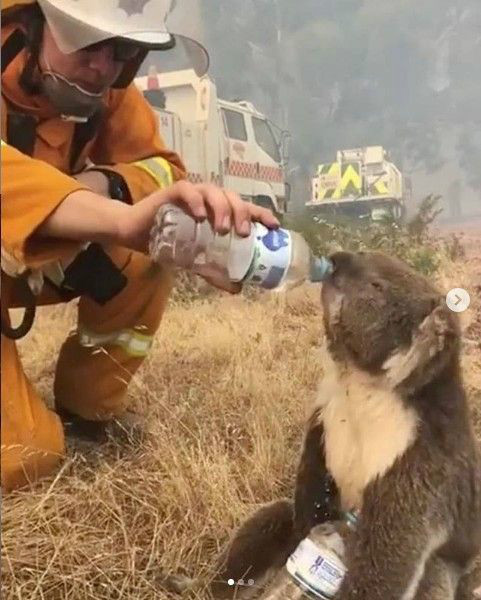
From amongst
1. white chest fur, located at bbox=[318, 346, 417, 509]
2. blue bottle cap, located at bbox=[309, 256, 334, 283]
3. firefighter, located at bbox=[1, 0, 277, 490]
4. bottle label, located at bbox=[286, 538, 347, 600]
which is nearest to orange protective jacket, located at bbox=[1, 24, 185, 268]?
firefighter, located at bbox=[1, 0, 277, 490]

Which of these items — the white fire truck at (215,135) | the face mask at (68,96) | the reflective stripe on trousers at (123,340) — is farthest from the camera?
the reflective stripe on trousers at (123,340)

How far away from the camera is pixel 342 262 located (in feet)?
4.14

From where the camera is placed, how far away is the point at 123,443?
4.79ft

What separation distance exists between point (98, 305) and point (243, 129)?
0.33 meters

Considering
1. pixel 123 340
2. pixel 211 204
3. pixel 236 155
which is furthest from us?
pixel 123 340

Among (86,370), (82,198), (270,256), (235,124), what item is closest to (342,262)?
(270,256)

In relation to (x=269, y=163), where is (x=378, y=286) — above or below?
below

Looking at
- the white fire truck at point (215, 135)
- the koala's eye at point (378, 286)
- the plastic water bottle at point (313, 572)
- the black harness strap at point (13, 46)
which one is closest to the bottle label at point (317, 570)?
the plastic water bottle at point (313, 572)

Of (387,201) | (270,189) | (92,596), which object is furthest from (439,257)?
(92,596)

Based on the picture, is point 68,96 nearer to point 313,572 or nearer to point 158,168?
point 158,168

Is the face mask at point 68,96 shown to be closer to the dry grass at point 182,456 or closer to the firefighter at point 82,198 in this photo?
the firefighter at point 82,198

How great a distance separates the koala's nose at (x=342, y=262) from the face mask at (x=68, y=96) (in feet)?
1.19

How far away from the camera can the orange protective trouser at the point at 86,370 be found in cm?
131

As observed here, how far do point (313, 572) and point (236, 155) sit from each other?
1.83 ft
